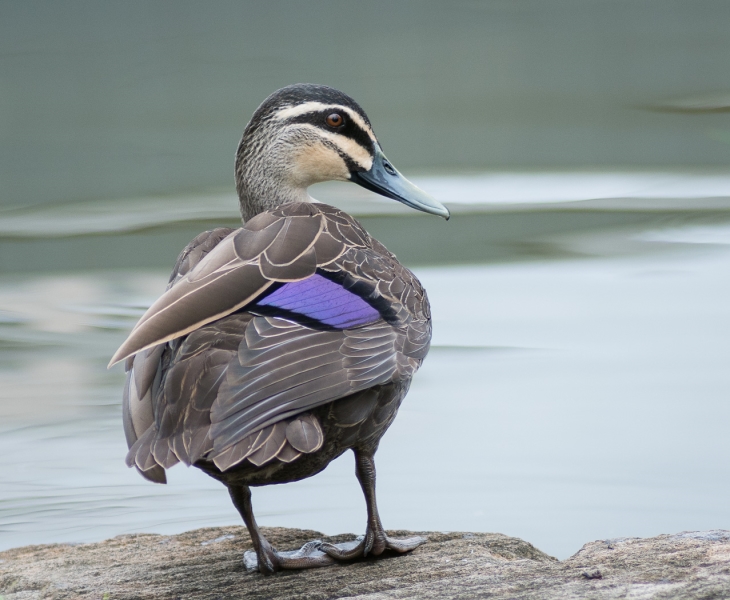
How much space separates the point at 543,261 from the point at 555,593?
5991 millimetres

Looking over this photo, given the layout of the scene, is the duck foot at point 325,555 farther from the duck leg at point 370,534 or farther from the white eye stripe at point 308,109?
the white eye stripe at point 308,109

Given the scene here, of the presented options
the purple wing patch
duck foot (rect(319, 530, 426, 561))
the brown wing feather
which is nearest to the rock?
duck foot (rect(319, 530, 426, 561))

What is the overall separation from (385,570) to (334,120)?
1.81 meters

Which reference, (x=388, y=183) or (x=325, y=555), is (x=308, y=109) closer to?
(x=388, y=183)

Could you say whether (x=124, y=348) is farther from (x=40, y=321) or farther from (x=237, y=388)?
(x=40, y=321)

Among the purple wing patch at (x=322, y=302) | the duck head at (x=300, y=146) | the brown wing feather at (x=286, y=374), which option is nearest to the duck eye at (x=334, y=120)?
the duck head at (x=300, y=146)

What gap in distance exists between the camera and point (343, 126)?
14.4ft

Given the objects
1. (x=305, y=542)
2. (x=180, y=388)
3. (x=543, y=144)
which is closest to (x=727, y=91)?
(x=543, y=144)

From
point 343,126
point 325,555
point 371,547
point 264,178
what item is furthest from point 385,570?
point 343,126

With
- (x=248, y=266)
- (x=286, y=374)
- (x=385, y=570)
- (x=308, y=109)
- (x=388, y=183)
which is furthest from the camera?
(x=388, y=183)

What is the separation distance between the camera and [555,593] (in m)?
2.74

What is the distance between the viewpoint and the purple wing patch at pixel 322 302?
10.5 feet

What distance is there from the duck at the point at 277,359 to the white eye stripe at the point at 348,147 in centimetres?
58

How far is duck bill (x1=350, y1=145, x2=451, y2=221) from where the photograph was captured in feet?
14.8
